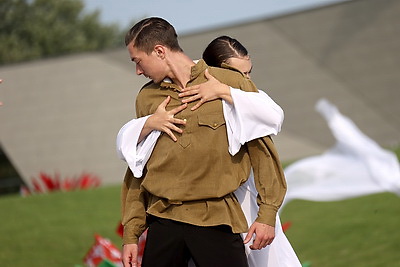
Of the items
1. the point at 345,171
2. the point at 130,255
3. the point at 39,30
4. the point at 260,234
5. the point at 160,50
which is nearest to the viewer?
the point at 260,234

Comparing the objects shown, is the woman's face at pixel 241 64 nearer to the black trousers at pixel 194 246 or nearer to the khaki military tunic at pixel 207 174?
the khaki military tunic at pixel 207 174

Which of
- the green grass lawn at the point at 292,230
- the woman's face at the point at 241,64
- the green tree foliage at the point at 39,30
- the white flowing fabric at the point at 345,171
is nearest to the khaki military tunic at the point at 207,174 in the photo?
the woman's face at the point at 241,64

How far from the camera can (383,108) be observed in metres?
22.0

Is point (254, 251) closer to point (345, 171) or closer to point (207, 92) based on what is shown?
point (207, 92)

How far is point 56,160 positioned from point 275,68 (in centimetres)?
598

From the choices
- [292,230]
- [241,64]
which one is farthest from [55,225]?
[241,64]

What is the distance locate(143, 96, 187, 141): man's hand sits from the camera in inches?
114

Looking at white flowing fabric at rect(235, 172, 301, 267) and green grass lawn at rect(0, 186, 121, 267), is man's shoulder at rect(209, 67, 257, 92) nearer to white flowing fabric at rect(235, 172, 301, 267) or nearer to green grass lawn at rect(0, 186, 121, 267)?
white flowing fabric at rect(235, 172, 301, 267)

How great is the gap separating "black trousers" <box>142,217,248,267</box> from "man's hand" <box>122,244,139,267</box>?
0.12 meters

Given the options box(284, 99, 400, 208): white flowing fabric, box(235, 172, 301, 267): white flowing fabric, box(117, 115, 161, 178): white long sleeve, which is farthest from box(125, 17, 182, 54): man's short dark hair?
box(284, 99, 400, 208): white flowing fabric

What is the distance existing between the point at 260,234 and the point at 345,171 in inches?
124

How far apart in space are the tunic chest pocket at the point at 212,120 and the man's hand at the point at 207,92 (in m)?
0.04

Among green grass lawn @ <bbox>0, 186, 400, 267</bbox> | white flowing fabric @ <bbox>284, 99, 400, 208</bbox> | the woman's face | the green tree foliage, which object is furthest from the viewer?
the green tree foliage

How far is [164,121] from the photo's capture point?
2904 mm
